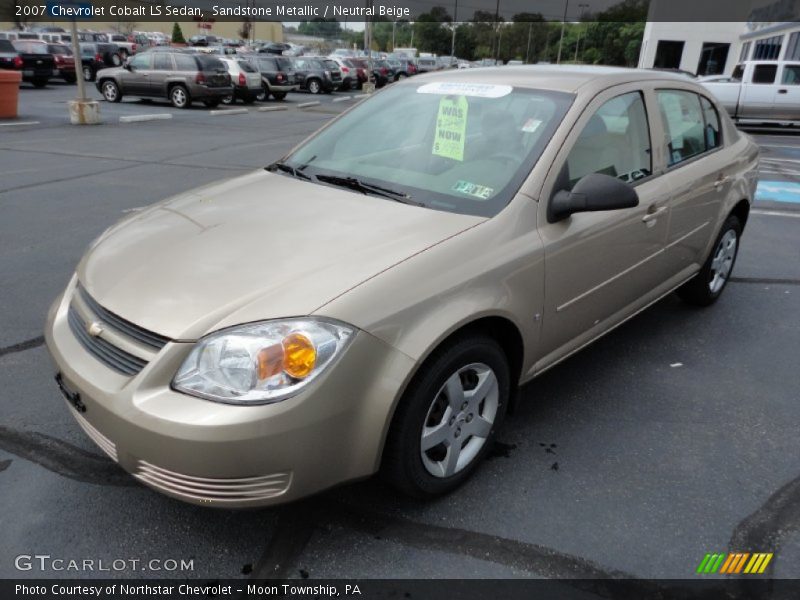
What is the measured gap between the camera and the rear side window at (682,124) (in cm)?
379

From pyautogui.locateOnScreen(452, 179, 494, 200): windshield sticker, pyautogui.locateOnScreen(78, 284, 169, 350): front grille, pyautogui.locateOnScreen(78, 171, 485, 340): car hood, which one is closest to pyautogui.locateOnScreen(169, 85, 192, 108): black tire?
pyautogui.locateOnScreen(78, 171, 485, 340): car hood

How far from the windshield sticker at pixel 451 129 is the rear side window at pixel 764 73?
18.4m

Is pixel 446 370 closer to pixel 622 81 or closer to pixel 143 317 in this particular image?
pixel 143 317

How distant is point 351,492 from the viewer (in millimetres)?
2711

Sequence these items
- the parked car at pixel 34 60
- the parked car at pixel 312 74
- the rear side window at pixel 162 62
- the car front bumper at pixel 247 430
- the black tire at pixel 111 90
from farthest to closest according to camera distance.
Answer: the parked car at pixel 312 74 → the parked car at pixel 34 60 → the black tire at pixel 111 90 → the rear side window at pixel 162 62 → the car front bumper at pixel 247 430

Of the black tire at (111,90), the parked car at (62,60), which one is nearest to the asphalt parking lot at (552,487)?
the black tire at (111,90)

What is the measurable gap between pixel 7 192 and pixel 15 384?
213 inches

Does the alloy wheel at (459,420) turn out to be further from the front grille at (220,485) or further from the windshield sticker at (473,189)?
the windshield sticker at (473,189)

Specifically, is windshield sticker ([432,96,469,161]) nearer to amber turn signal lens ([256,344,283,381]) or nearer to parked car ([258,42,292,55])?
amber turn signal lens ([256,344,283,381])

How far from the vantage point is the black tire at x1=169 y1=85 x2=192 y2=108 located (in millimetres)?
20312

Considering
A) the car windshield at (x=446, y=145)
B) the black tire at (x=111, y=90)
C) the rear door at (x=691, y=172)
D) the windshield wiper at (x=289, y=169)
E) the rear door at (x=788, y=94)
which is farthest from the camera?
the black tire at (x=111, y=90)

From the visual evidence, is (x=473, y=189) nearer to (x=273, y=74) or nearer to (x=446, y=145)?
(x=446, y=145)

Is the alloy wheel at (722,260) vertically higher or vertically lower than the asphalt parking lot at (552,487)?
higher
